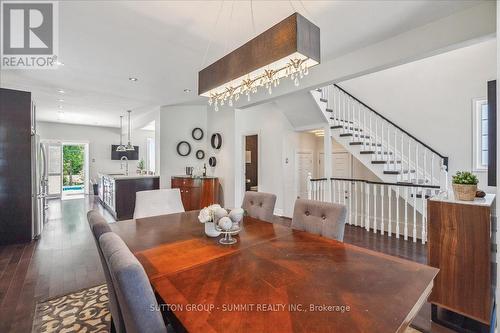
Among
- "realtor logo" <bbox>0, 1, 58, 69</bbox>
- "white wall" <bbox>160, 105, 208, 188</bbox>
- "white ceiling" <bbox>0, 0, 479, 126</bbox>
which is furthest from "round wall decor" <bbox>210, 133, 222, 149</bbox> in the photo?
"realtor logo" <bbox>0, 1, 58, 69</bbox>

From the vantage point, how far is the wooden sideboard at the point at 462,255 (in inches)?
72.6

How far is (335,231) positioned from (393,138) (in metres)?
3.84

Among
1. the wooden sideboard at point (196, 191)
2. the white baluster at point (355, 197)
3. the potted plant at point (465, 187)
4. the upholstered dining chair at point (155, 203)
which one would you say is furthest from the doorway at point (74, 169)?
the potted plant at point (465, 187)

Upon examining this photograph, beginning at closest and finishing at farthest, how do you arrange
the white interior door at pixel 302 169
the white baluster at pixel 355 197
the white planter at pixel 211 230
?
the white planter at pixel 211 230 < the white baluster at pixel 355 197 < the white interior door at pixel 302 169

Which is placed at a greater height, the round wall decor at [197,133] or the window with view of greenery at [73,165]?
the round wall decor at [197,133]

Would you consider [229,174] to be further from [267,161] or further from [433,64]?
[433,64]

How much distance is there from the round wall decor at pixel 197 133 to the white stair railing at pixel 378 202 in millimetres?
2959

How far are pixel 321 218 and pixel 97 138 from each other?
10.0 meters

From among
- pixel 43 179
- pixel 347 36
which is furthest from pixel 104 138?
pixel 347 36

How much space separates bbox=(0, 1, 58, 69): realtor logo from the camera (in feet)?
7.45

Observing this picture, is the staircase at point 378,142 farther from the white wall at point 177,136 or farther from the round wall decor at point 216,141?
the white wall at point 177,136

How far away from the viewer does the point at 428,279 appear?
1168mm

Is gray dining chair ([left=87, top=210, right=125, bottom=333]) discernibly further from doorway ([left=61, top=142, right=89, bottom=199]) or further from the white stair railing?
doorway ([left=61, top=142, right=89, bottom=199])

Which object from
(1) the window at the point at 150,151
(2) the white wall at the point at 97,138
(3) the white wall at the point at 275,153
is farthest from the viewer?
(1) the window at the point at 150,151
